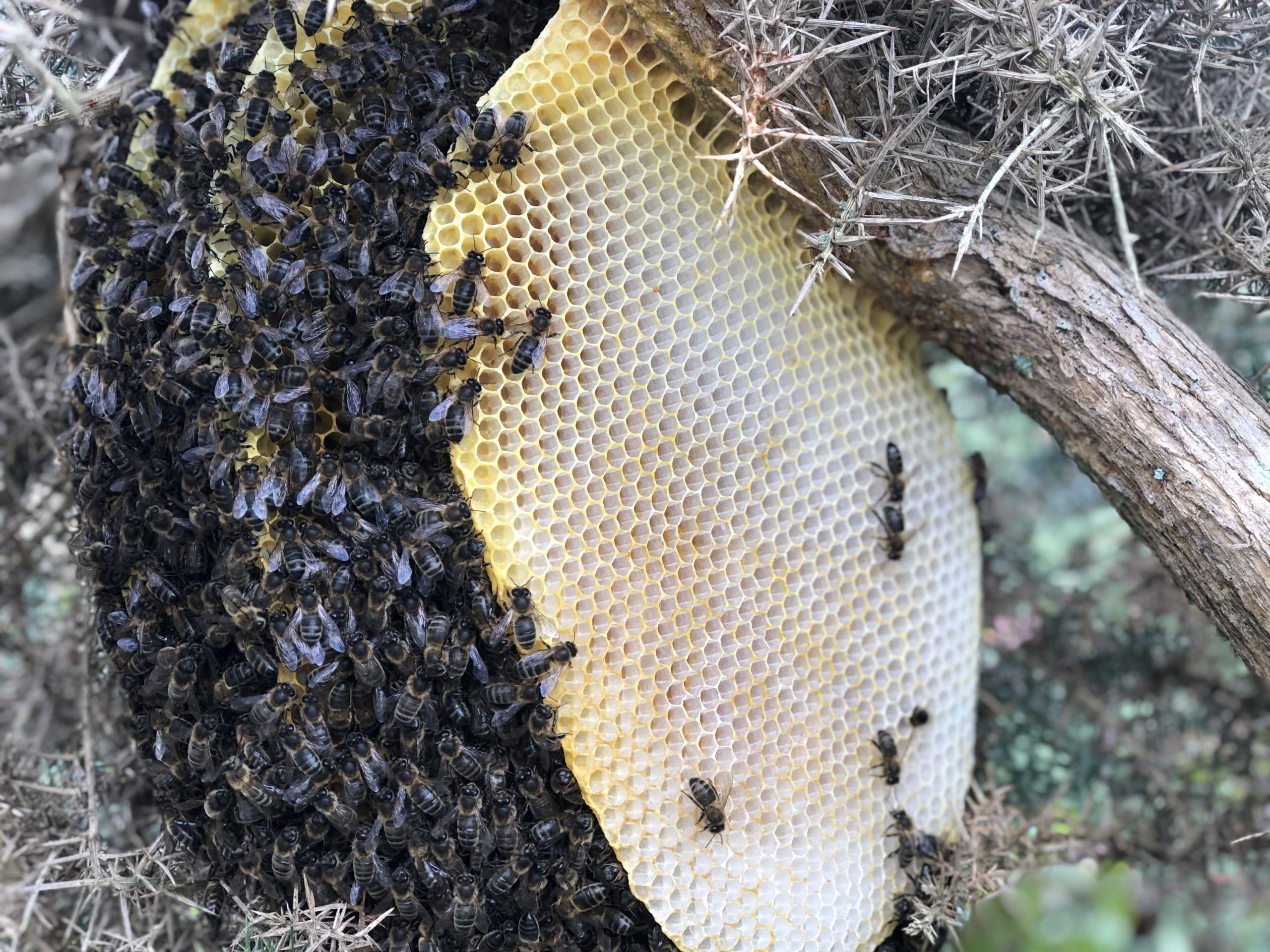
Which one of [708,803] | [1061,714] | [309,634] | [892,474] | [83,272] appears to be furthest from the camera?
[1061,714]

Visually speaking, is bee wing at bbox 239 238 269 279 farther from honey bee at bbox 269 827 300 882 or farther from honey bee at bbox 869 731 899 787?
honey bee at bbox 869 731 899 787

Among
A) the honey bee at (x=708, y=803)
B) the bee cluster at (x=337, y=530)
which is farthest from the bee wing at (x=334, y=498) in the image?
the honey bee at (x=708, y=803)

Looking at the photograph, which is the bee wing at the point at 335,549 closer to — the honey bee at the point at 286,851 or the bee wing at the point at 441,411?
the bee wing at the point at 441,411

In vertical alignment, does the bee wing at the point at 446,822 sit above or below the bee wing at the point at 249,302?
below

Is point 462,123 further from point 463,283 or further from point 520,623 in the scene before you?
point 520,623

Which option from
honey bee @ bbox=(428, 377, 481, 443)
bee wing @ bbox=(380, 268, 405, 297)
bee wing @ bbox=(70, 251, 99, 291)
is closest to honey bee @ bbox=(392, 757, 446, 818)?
honey bee @ bbox=(428, 377, 481, 443)

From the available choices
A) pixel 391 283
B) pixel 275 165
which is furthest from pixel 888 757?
pixel 275 165
